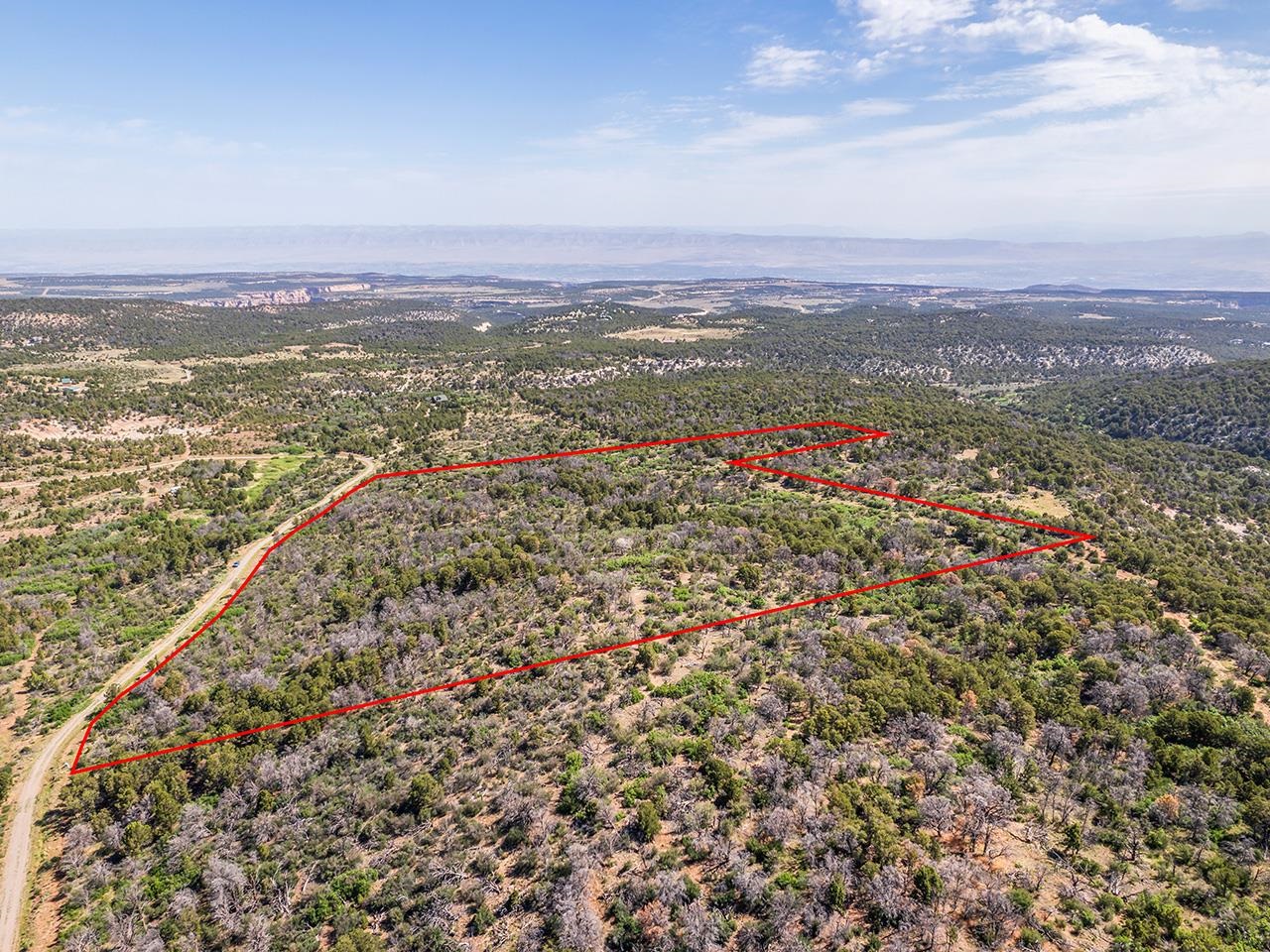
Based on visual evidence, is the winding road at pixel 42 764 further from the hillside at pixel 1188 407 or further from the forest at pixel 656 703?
the hillside at pixel 1188 407

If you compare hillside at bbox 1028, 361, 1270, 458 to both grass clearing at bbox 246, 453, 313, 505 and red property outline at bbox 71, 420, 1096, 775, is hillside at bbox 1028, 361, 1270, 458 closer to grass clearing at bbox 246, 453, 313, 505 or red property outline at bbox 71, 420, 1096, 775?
red property outline at bbox 71, 420, 1096, 775

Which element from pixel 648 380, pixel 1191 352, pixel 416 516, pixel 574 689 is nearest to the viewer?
pixel 574 689

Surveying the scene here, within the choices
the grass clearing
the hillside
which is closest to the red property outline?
the grass clearing

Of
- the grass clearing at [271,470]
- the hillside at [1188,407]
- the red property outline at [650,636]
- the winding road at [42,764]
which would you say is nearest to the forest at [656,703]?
the grass clearing at [271,470]

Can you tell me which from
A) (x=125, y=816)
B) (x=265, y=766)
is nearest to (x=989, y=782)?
(x=265, y=766)

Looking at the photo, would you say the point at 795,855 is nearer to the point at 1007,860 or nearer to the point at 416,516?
the point at 1007,860

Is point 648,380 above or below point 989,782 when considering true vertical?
above
